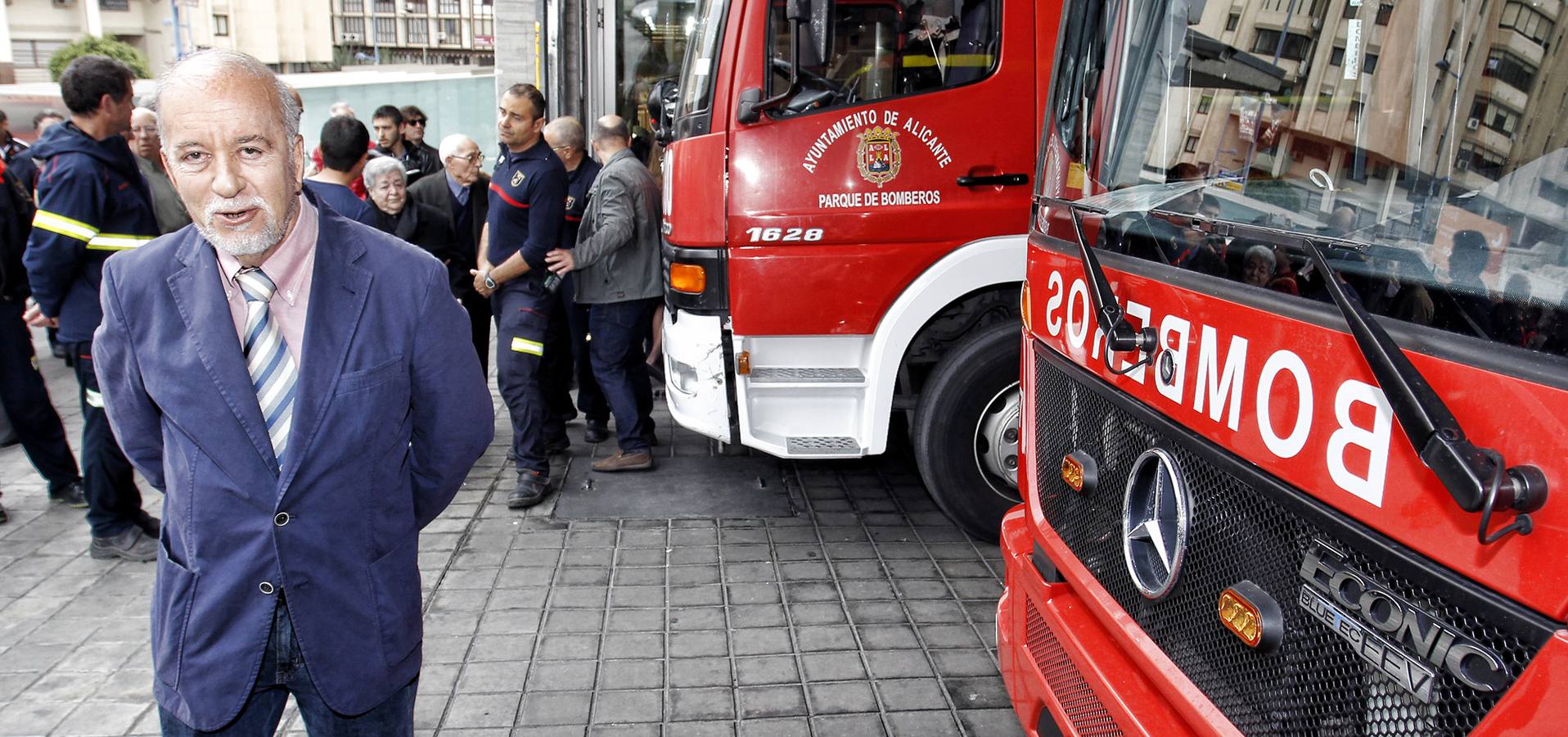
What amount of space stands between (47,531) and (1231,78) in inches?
200

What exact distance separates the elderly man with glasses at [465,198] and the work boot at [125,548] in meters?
2.03

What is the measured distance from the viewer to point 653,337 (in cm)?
656

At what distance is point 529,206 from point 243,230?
3244mm

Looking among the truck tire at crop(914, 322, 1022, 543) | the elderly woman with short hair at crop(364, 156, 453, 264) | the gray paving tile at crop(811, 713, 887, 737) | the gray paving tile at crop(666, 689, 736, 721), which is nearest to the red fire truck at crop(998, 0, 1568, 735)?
the gray paving tile at crop(811, 713, 887, 737)

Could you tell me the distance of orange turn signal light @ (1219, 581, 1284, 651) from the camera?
171 centimetres

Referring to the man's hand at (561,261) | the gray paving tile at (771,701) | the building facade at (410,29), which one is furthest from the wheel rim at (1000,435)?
the building facade at (410,29)

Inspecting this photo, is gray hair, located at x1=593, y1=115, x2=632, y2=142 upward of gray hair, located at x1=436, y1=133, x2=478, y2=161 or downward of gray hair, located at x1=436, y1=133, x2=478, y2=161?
upward

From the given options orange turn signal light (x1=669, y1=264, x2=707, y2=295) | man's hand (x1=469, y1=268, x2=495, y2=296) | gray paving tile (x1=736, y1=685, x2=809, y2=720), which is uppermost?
orange turn signal light (x1=669, y1=264, x2=707, y2=295)

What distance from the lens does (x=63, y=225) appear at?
4.02m

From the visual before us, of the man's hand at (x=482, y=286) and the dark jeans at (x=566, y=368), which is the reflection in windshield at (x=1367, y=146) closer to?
the man's hand at (x=482, y=286)

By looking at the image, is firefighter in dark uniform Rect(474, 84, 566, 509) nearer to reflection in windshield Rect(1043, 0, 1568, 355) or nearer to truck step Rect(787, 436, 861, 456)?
truck step Rect(787, 436, 861, 456)

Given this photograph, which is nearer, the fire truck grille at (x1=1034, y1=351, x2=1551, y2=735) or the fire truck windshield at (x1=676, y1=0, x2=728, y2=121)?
the fire truck grille at (x1=1034, y1=351, x2=1551, y2=735)

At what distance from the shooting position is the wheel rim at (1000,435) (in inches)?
176

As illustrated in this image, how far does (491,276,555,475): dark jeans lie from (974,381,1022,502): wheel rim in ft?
7.02
